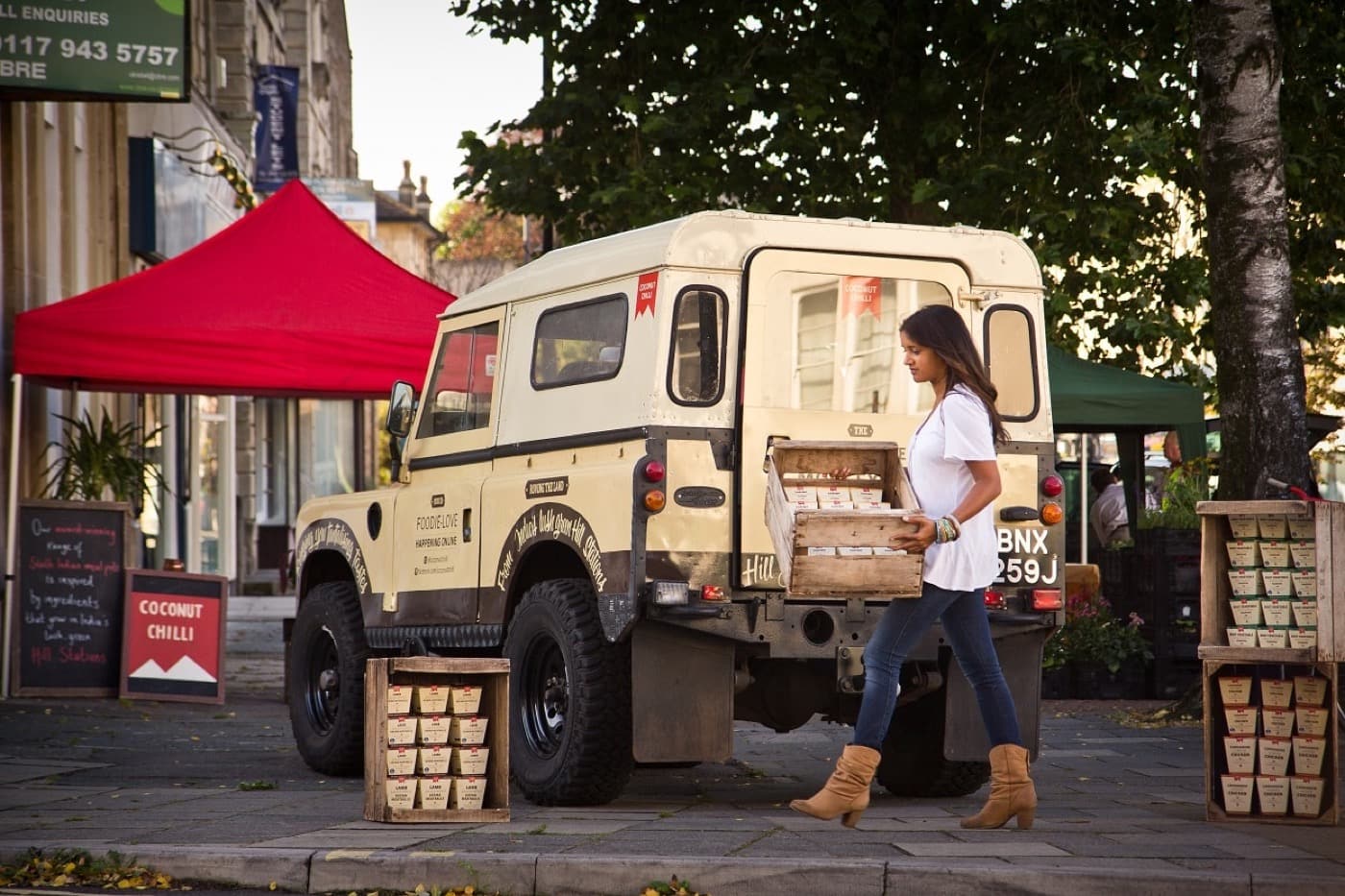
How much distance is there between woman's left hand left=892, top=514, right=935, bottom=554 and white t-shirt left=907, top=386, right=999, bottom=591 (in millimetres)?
58

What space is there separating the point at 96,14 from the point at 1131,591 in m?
8.38

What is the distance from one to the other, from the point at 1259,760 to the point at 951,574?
1.58m

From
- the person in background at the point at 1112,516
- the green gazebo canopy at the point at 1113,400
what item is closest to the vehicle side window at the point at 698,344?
the green gazebo canopy at the point at 1113,400

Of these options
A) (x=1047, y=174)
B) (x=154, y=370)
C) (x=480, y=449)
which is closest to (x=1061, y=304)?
(x=1047, y=174)

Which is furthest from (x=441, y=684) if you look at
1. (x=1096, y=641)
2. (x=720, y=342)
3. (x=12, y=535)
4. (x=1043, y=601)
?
(x=1096, y=641)

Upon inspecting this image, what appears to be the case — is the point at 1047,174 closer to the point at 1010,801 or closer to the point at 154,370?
the point at 154,370

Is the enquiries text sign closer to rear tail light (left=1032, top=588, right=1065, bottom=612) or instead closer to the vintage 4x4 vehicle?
the vintage 4x4 vehicle

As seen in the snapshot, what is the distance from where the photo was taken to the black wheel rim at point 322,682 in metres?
10.9

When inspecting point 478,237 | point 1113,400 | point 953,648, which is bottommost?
point 953,648

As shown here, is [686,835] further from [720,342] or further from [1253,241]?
[1253,241]

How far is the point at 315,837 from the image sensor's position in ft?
24.5

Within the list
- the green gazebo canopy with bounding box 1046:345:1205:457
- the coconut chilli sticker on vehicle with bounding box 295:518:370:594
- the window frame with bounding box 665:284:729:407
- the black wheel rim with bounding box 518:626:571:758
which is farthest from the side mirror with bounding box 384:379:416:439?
the green gazebo canopy with bounding box 1046:345:1205:457

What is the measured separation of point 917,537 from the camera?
7543 millimetres

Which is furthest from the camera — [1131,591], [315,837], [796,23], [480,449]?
[796,23]
